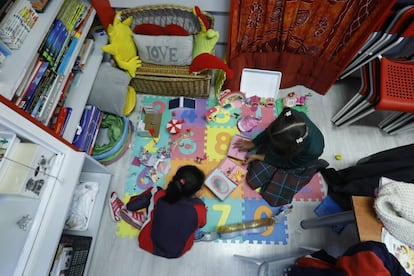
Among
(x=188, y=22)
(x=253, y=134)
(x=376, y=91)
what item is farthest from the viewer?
(x=253, y=134)

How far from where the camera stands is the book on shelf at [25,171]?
98cm

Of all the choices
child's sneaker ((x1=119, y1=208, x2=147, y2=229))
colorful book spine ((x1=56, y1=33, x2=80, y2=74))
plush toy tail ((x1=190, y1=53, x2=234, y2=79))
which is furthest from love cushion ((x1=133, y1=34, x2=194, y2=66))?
child's sneaker ((x1=119, y1=208, x2=147, y2=229))

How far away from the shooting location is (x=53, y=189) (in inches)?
46.0

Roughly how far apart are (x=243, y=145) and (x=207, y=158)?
0.26 m

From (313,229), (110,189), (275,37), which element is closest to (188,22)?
(275,37)

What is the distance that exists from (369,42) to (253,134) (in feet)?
2.91

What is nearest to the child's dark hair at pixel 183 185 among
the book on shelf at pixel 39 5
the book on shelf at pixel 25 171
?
the book on shelf at pixel 25 171

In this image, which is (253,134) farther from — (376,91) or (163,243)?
(163,243)

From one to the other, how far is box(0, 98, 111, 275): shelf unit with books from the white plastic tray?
1223 mm

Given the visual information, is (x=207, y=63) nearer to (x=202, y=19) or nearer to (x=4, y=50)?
(x=202, y=19)

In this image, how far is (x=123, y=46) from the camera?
1659 millimetres

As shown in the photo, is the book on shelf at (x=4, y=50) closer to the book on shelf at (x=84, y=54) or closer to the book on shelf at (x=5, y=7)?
the book on shelf at (x=5, y=7)

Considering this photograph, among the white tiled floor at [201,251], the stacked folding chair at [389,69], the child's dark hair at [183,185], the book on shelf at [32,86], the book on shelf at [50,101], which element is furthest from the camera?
the white tiled floor at [201,251]

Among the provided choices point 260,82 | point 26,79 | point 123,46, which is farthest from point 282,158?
point 26,79
